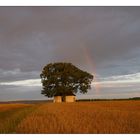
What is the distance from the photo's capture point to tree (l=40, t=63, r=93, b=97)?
5134 centimetres

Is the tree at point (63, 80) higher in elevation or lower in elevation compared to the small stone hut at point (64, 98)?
higher

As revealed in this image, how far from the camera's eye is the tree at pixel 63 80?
51344mm

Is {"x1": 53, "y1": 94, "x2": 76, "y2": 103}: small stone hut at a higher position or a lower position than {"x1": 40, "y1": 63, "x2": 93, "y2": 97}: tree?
lower

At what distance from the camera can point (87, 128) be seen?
931 cm

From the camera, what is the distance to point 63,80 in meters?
52.5
